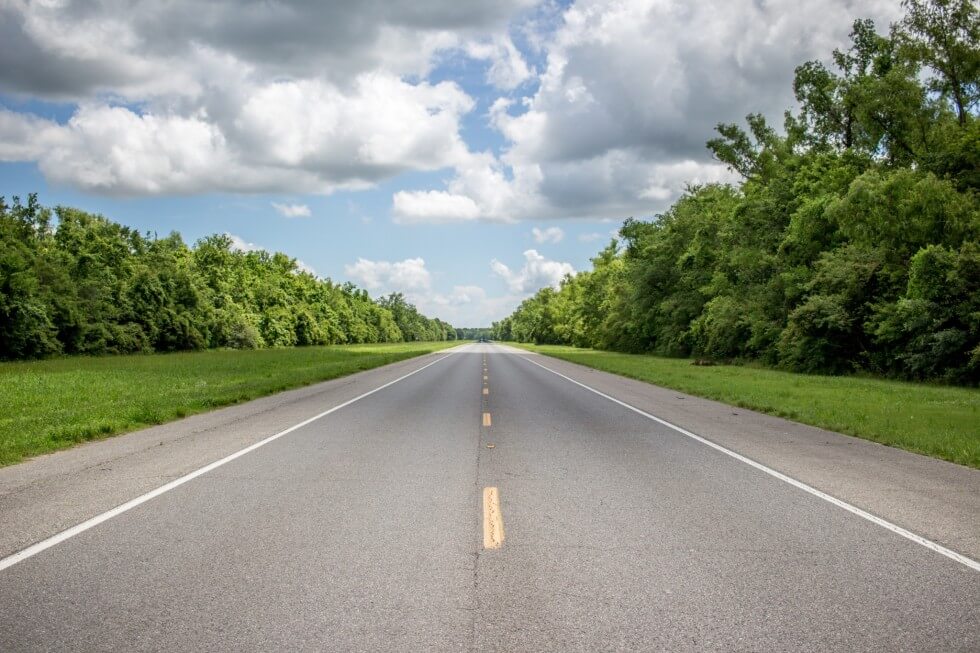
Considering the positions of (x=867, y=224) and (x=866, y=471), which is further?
(x=867, y=224)

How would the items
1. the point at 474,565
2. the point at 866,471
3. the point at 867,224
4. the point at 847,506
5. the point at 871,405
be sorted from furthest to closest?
the point at 867,224
the point at 871,405
the point at 866,471
the point at 847,506
the point at 474,565

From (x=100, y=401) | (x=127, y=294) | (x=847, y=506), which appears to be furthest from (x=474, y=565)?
(x=127, y=294)

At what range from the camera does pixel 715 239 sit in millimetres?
52438

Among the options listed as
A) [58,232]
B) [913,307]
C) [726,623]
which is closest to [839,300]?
[913,307]

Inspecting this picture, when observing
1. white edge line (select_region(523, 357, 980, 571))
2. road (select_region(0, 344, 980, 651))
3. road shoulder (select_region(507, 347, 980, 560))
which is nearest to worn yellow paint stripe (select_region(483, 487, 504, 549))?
road (select_region(0, 344, 980, 651))

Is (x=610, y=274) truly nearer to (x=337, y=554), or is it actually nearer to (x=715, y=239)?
(x=715, y=239)

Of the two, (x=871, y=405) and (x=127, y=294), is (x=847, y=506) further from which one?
(x=127, y=294)

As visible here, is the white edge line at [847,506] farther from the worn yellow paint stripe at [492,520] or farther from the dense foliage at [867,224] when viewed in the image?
the dense foliage at [867,224]

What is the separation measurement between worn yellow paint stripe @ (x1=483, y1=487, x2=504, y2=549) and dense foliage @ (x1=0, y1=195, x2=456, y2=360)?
155ft

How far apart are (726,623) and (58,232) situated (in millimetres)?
76422

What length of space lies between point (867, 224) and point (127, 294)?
2289 inches

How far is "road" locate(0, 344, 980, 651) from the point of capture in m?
3.75

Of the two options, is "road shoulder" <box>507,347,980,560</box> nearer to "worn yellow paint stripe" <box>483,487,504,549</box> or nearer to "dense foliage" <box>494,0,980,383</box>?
"worn yellow paint stripe" <box>483,487,504,549</box>

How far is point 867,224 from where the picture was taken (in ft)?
89.2
